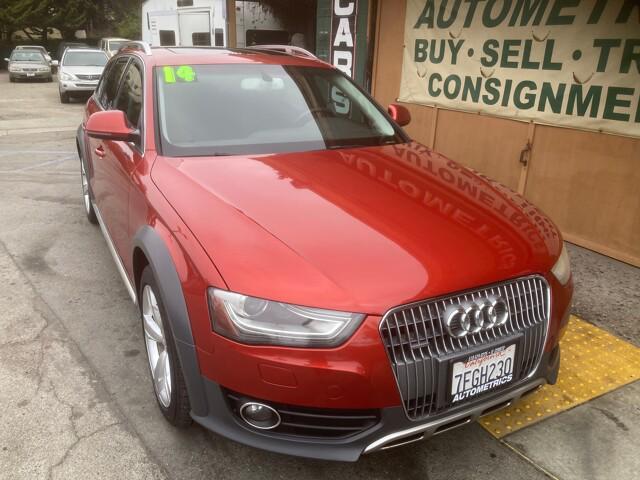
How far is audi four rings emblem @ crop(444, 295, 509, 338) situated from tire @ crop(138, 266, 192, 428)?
1098mm

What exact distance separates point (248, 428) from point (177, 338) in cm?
44

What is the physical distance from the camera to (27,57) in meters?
23.2

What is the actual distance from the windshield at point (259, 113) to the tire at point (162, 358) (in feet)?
2.61

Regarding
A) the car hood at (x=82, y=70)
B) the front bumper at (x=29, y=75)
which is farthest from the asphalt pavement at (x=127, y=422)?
the front bumper at (x=29, y=75)

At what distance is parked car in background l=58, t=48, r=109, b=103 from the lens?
16.3 metres

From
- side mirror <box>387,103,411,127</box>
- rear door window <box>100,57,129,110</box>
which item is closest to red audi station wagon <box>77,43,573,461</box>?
side mirror <box>387,103,411,127</box>

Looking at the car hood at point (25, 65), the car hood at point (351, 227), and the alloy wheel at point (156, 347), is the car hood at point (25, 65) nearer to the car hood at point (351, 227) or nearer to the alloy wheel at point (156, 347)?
the car hood at point (351, 227)

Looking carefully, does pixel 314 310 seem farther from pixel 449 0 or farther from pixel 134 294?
pixel 449 0

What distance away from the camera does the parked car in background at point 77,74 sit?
643 inches

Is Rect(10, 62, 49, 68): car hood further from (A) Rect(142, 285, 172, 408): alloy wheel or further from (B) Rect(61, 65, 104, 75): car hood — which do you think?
(A) Rect(142, 285, 172, 408): alloy wheel

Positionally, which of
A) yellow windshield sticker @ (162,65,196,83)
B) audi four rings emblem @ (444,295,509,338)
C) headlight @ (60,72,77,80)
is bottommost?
headlight @ (60,72,77,80)

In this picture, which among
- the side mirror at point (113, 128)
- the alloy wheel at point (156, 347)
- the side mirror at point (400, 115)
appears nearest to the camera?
the alloy wheel at point (156, 347)

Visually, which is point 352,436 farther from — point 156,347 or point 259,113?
point 259,113

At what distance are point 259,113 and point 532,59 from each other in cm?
318
